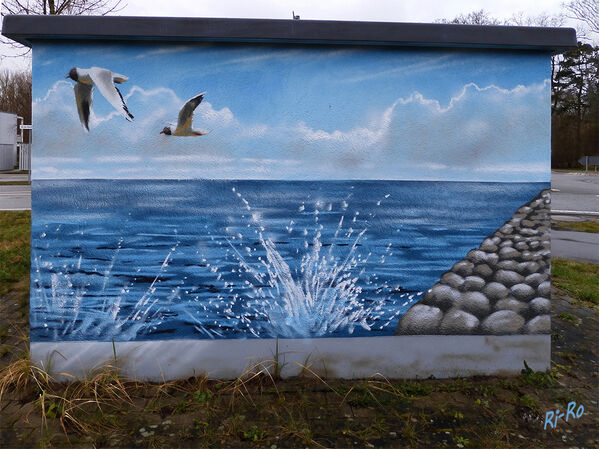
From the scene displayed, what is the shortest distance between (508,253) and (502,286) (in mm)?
276

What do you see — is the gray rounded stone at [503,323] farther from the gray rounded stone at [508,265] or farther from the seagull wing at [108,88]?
the seagull wing at [108,88]

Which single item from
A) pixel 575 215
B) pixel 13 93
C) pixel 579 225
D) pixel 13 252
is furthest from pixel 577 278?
pixel 13 93

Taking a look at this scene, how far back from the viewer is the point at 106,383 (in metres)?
3.88

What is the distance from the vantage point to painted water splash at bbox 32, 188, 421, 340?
3977 mm

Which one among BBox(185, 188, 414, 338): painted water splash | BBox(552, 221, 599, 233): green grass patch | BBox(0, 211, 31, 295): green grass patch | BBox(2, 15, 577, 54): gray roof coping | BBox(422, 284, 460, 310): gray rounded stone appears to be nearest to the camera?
BBox(2, 15, 577, 54): gray roof coping

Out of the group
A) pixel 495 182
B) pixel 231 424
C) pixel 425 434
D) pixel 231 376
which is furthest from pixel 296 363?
pixel 495 182

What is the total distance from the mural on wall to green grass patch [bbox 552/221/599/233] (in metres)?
10.6

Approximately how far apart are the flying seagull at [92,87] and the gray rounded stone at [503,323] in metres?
3.35

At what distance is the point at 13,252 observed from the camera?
8.42m

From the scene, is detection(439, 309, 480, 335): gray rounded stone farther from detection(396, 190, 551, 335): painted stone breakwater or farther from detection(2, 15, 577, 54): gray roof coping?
detection(2, 15, 577, 54): gray roof coping

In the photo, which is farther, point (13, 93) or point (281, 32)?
point (13, 93)

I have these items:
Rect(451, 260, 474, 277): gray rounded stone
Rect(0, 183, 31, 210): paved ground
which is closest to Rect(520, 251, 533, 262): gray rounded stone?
Rect(451, 260, 474, 277): gray rounded stone

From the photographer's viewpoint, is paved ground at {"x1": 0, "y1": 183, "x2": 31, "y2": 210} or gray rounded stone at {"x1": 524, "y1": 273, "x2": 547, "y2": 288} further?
paved ground at {"x1": 0, "y1": 183, "x2": 31, "y2": 210}
